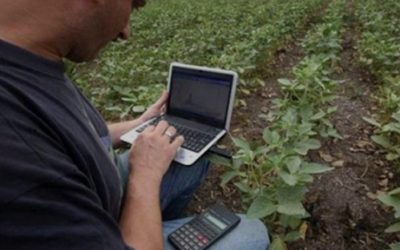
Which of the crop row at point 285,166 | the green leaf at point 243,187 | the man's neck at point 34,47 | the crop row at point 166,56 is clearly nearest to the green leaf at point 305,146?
the crop row at point 285,166

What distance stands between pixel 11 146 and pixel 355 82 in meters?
3.43

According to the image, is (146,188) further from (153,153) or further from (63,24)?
(63,24)

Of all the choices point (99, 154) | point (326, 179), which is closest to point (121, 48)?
point (326, 179)

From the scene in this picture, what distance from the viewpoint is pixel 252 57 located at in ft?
12.8

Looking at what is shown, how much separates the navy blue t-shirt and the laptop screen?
2.92 feet

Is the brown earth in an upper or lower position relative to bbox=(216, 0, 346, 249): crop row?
lower

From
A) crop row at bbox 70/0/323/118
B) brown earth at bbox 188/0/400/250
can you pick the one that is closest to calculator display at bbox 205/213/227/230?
brown earth at bbox 188/0/400/250

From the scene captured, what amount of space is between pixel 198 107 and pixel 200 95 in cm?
5

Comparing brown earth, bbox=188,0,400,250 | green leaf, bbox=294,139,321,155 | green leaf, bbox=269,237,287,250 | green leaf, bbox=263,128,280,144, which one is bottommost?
brown earth, bbox=188,0,400,250

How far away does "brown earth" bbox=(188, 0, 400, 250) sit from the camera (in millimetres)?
1929

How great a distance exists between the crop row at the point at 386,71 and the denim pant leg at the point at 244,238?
483mm

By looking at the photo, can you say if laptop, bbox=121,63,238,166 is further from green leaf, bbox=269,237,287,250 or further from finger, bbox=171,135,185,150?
green leaf, bbox=269,237,287,250

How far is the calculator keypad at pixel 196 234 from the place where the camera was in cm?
152

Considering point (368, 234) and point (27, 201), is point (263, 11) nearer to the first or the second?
point (368, 234)
